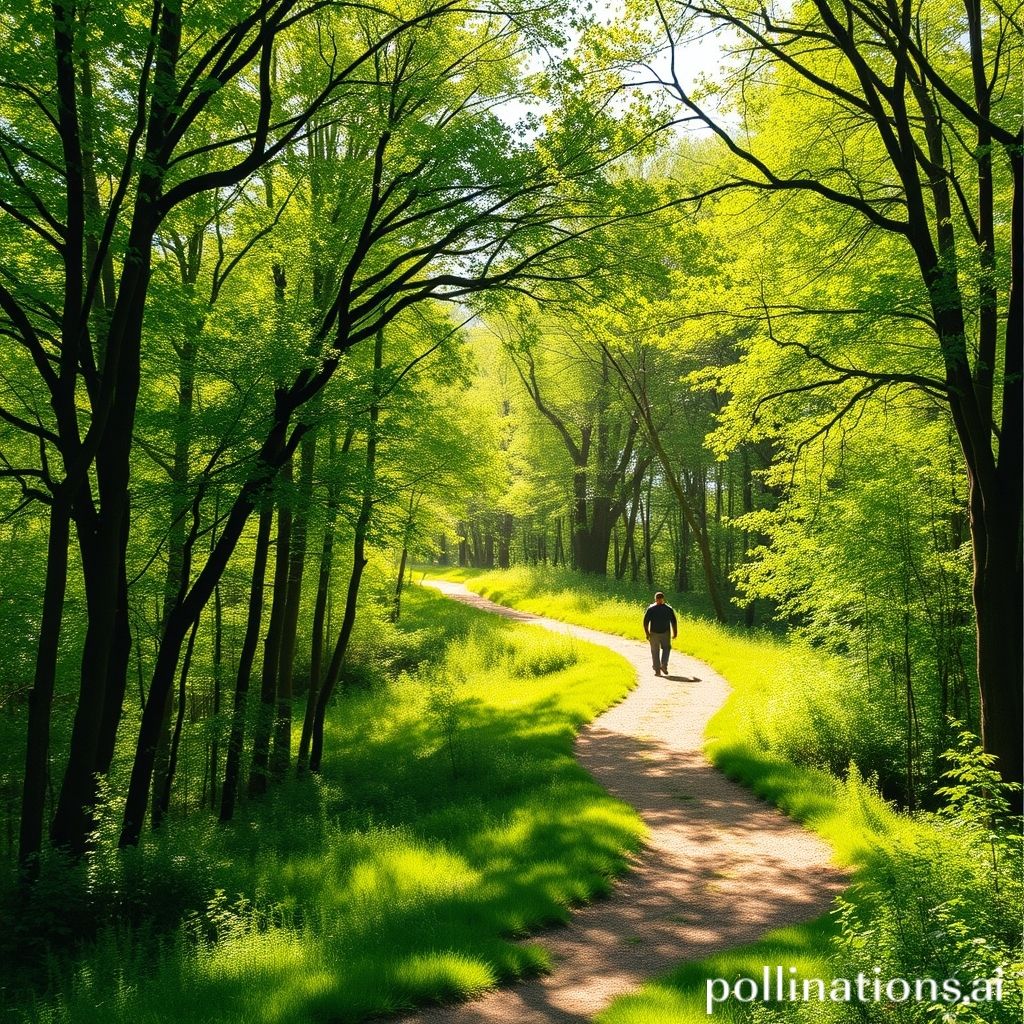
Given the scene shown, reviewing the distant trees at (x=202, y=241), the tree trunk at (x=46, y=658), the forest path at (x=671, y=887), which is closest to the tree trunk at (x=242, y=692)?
the distant trees at (x=202, y=241)

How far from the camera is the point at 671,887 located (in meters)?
7.08

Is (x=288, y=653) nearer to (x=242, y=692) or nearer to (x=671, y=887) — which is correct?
(x=242, y=692)

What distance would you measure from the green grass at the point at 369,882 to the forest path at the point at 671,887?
25 centimetres

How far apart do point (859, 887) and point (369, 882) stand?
4.51 m

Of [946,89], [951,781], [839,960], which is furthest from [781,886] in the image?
[946,89]

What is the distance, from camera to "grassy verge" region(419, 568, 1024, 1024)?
405 centimetres

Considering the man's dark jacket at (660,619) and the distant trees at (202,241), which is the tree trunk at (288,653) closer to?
the distant trees at (202,241)

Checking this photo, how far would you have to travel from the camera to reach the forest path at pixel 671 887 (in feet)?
16.9

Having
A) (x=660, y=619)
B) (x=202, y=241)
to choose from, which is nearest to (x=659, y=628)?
(x=660, y=619)

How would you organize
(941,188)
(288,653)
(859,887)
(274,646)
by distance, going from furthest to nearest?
(288,653) → (274,646) → (941,188) → (859,887)

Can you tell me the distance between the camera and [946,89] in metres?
7.43

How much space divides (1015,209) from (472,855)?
895cm

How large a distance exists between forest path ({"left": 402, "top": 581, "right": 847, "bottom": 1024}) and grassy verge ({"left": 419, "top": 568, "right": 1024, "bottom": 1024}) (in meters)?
0.32

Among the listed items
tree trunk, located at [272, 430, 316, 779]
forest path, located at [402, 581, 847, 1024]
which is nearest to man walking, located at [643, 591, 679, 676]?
forest path, located at [402, 581, 847, 1024]
